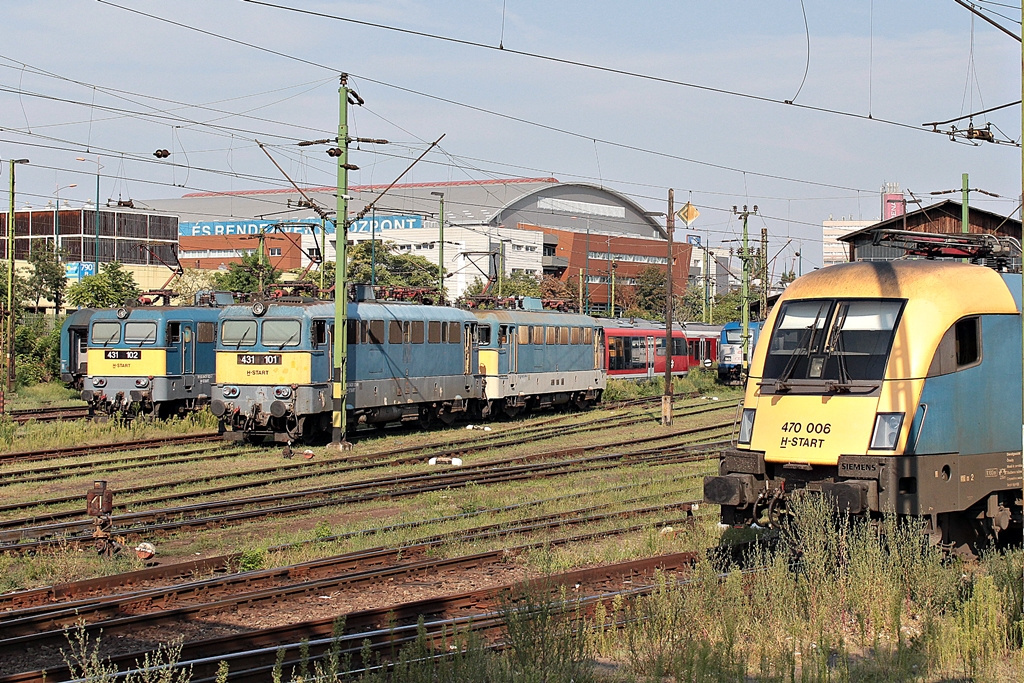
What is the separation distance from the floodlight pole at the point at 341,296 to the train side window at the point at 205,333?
6402 mm

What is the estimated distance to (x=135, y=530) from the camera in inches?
539

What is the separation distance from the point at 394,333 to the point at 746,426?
1573 centimetres

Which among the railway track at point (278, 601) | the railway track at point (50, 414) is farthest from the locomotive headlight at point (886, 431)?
the railway track at point (50, 414)

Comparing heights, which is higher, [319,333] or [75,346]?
[319,333]

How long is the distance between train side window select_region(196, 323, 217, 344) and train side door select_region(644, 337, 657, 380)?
2057cm

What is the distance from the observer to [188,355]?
27.9m

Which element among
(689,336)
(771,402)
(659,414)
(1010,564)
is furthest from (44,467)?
→ (689,336)

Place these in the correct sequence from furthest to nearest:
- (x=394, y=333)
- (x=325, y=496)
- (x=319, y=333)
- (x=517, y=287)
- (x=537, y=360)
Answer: (x=517, y=287) → (x=537, y=360) → (x=394, y=333) → (x=319, y=333) → (x=325, y=496)

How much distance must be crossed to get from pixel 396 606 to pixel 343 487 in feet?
25.3

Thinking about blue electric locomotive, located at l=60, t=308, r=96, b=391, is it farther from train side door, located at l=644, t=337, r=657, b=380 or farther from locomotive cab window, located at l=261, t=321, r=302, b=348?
train side door, located at l=644, t=337, r=657, b=380

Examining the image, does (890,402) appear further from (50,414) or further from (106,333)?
(50,414)

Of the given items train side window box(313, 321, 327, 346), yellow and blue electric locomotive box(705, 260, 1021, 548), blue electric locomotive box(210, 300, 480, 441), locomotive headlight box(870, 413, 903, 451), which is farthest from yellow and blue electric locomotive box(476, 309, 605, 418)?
locomotive headlight box(870, 413, 903, 451)

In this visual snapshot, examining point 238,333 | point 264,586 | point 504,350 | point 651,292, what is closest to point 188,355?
point 238,333

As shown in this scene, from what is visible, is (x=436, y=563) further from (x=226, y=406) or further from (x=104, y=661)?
(x=226, y=406)
